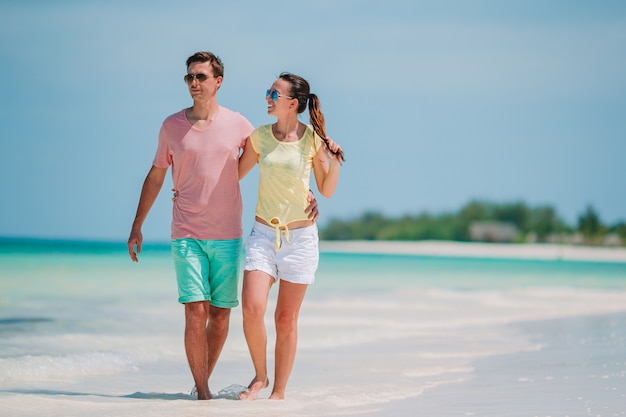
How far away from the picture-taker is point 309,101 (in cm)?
476

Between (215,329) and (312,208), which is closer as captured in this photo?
(312,208)

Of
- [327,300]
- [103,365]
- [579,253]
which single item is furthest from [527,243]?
[103,365]

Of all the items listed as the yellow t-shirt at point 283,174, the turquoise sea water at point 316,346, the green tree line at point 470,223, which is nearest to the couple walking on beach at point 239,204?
the yellow t-shirt at point 283,174

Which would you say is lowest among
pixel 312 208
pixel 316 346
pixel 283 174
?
pixel 316 346

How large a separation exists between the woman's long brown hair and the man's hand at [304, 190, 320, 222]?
252mm

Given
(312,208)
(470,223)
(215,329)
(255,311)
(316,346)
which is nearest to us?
(255,311)

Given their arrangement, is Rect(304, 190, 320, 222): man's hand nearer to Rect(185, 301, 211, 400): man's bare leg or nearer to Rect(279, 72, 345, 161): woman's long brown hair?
Rect(279, 72, 345, 161): woman's long brown hair

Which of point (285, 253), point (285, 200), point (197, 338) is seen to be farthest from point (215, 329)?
Answer: point (285, 200)

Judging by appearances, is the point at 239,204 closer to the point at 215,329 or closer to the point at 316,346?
the point at 215,329

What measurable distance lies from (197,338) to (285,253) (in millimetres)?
607

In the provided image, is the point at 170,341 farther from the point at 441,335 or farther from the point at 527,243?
the point at 527,243

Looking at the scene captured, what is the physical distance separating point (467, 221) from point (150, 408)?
168 feet

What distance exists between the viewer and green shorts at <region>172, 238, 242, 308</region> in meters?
4.63

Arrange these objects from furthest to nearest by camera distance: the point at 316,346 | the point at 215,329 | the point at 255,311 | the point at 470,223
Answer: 1. the point at 470,223
2. the point at 316,346
3. the point at 215,329
4. the point at 255,311
